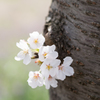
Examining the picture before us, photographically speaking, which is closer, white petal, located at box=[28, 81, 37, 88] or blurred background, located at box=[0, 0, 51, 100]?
white petal, located at box=[28, 81, 37, 88]

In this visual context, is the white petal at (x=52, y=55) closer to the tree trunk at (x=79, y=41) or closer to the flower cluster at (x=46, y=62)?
the flower cluster at (x=46, y=62)

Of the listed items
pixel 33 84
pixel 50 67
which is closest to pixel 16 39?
pixel 33 84

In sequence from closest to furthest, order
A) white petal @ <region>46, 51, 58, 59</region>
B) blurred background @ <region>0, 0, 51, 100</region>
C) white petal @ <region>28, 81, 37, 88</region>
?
1. white petal @ <region>46, 51, 58, 59</region>
2. white petal @ <region>28, 81, 37, 88</region>
3. blurred background @ <region>0, 0, 51, 100</region>

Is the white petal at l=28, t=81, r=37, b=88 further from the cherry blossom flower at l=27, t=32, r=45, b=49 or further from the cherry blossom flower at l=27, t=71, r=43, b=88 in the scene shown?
the cherry blossom flower at l=27, t=32, r=45, b=49

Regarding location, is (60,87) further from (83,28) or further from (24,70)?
→ (24,70)

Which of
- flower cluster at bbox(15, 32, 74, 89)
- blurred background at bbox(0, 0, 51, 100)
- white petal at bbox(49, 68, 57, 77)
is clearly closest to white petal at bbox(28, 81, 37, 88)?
flower cluster at bbox(15, 32, 74, 89)

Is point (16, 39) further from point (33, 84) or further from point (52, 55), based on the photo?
point (52, 55)

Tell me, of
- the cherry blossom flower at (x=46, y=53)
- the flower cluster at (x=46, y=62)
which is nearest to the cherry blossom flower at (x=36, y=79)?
the flower cluster at (x=46, y=62)
